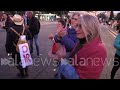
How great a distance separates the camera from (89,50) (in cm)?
272

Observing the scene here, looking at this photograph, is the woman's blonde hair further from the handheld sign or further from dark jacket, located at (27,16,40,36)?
dark jacket, located at (27,16,40,36)

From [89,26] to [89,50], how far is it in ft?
0.68

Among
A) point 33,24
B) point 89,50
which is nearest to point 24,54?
point 33,24

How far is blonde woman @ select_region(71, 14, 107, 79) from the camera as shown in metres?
2.72

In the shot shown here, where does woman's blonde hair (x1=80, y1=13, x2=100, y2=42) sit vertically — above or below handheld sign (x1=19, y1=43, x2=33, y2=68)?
above

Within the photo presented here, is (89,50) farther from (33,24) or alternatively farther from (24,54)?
(33,24)

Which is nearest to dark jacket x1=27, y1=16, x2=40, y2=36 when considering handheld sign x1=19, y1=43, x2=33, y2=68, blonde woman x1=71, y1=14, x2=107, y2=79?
handheld sign x1=19, y1=43, x2=33, y2=68

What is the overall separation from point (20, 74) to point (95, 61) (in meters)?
4.26

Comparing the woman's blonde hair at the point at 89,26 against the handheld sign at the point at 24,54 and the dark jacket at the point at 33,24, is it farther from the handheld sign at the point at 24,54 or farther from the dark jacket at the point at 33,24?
the dark jacket at the point at 33,24
